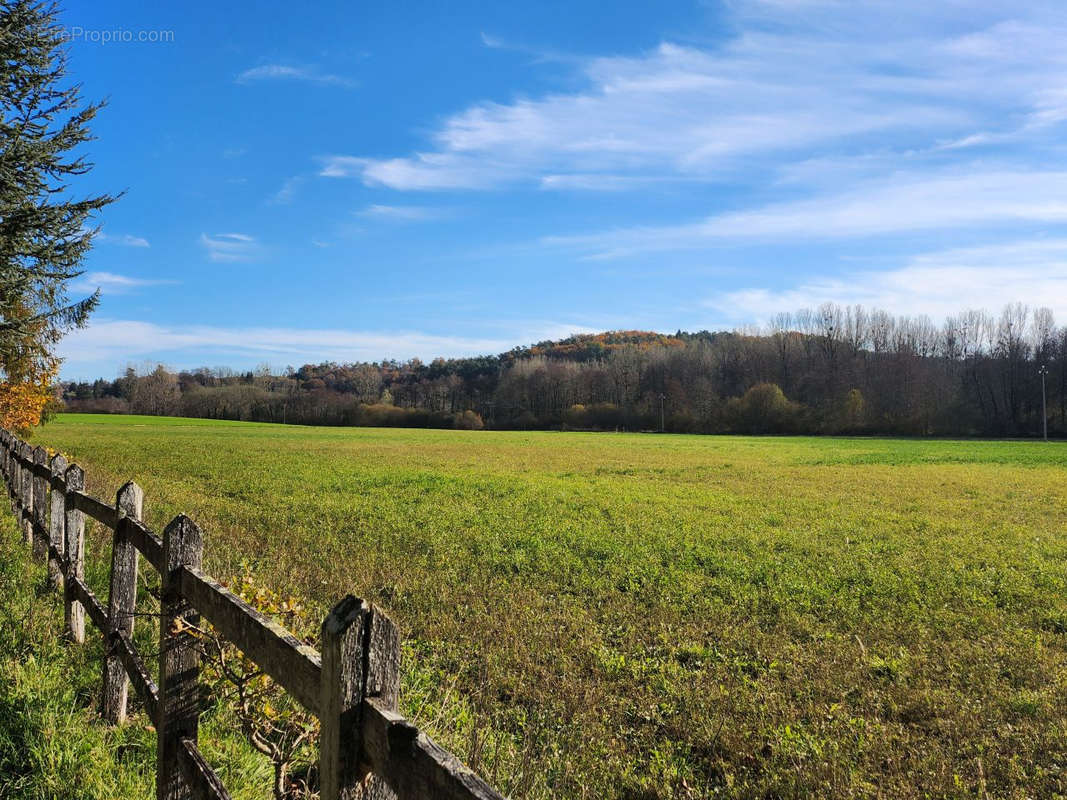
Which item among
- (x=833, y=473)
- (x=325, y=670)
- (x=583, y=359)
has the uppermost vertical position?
(x=583, y=359)

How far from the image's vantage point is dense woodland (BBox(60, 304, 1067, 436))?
90.5 meters

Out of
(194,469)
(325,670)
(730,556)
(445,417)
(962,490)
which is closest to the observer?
(325,670)

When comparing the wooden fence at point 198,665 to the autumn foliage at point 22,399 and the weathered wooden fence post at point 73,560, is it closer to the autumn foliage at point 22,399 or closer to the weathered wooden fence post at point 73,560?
the weathered wooden fence post at point 73,560

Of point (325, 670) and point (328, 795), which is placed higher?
point (325, 670)

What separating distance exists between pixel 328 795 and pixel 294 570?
28.7 ft

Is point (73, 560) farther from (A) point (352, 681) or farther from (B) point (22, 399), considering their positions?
(B) point (22, 399)

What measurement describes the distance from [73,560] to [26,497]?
439 centimetres

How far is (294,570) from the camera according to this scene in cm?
1020

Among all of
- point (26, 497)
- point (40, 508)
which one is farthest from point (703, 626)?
point (26, 497)

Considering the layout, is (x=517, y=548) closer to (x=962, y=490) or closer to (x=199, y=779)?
(x=199, y=779)

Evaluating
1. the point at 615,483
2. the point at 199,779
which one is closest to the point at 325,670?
the point at 199,779

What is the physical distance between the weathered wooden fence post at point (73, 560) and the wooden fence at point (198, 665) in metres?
0.01

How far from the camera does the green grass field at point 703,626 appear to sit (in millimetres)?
5191

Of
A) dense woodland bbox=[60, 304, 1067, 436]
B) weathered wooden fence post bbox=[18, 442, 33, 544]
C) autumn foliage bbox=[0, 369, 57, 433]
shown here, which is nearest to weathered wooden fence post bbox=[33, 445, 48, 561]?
weathered wooden fence post bbox=[18, 442, 33, 544]
